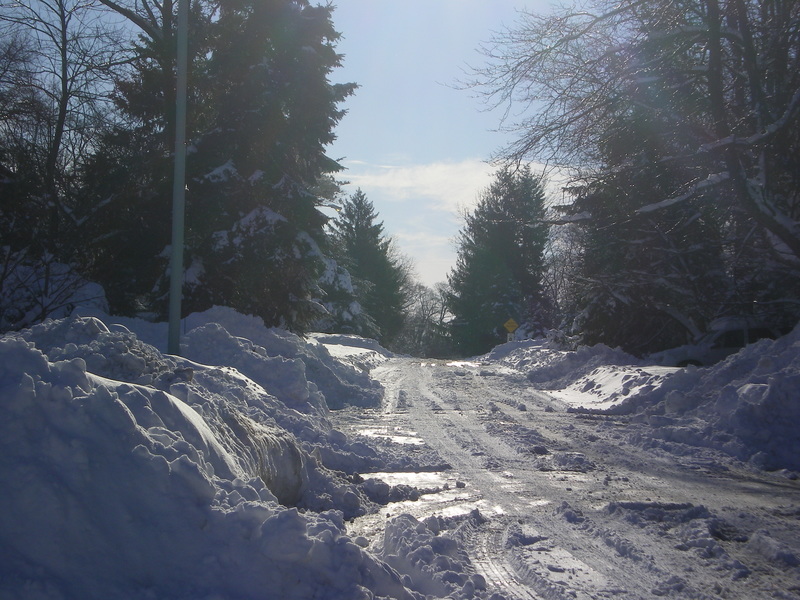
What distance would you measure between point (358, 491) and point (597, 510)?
211 cm

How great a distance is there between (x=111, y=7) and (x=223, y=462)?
18896mm

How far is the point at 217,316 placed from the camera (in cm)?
1642

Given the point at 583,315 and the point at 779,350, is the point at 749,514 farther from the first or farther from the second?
the point at 583,315

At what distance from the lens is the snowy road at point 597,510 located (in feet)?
13.5

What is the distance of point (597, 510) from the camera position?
5621mm

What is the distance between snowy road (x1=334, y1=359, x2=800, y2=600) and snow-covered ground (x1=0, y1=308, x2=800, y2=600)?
0.09 ft

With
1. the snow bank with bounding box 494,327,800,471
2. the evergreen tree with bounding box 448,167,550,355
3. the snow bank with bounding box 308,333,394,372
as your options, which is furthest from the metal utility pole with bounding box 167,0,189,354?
the evergreen tree with bounding box 448,167,550,355

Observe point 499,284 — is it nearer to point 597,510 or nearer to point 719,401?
point 719,401

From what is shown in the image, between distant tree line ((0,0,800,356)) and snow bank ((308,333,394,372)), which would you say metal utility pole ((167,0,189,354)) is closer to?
distant tree line ((0,0,800,356))

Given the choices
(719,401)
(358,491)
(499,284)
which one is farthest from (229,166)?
(499,284)

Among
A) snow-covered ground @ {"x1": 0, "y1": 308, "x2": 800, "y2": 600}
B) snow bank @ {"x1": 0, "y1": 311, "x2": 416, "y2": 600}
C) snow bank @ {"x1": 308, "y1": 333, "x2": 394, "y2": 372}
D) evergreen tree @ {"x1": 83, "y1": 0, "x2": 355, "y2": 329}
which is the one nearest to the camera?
snow bank @ {"x1": 0, "y1": 311, "x2": 416, "y2": 600}

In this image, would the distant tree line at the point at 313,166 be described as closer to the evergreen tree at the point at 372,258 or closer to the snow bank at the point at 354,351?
the snow bank at the point at 354,351

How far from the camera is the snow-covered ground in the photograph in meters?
3.29

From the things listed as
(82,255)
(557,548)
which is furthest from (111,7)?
(557,548)
